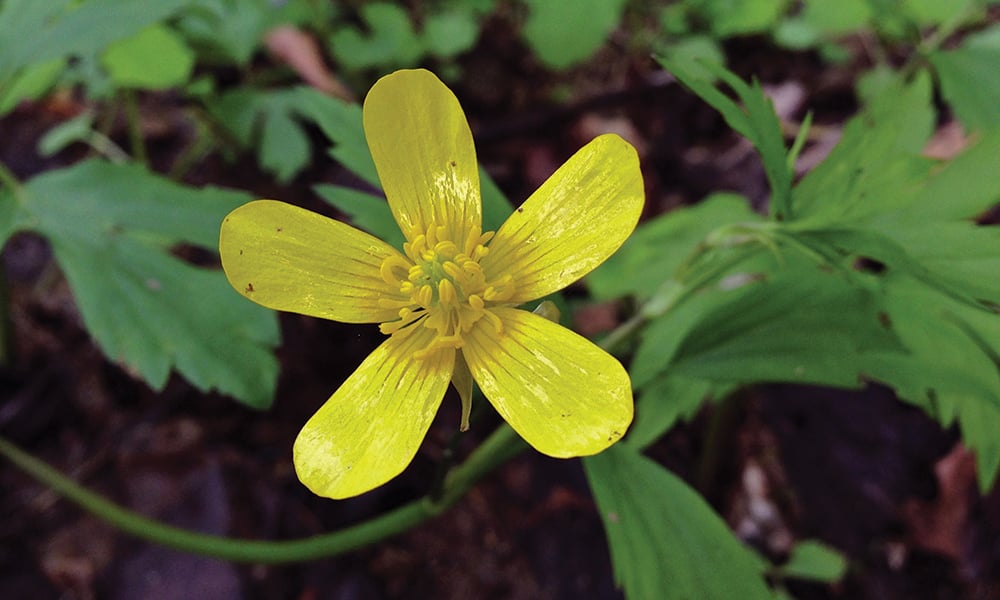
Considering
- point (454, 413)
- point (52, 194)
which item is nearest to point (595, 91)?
point (454, 413)

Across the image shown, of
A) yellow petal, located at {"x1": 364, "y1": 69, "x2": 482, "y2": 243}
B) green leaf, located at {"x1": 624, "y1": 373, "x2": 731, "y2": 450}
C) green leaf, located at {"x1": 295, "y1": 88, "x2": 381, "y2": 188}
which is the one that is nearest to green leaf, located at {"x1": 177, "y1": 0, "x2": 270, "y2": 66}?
green leaf, located at {"x1": 295, "y1": 88, "x2": 381, "y2": 188}

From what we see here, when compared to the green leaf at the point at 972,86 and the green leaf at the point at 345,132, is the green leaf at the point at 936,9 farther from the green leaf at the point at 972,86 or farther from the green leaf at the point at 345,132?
the green leaf at the point at 345,132

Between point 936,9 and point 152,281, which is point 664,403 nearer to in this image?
point 152,281

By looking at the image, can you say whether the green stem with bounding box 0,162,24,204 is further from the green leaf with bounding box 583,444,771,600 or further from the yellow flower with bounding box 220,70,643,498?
the green leaf with bounding box 583,444,771,600

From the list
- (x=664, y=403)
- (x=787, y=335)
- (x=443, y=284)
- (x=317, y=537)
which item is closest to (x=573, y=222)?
(x=443, y=284)

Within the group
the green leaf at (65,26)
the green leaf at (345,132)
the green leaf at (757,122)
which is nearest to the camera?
the green leaf at (757,122)

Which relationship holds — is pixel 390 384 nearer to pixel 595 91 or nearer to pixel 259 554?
pixel 259 554

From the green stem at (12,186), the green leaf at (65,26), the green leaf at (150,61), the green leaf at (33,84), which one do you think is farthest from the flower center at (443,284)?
the green leaf at (150,61)
